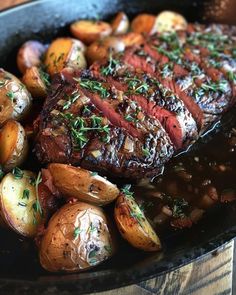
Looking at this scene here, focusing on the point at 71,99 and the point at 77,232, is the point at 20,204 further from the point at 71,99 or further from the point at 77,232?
the point at 71,99

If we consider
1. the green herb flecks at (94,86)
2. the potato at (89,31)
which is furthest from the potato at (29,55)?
the green herb flecks at (94,86)

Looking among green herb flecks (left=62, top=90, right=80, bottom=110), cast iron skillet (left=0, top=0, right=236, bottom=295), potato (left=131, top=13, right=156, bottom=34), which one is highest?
green herb flecks (left=62, top=90, right=80, bottom=110)

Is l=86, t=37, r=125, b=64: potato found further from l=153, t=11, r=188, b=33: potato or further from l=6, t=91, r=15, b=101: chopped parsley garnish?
l=6, t=91, r=15, b=101: chopped parsley garnish

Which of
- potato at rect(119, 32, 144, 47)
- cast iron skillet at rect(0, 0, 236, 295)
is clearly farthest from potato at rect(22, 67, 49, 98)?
potato at rect(119, 32, 144, 47)

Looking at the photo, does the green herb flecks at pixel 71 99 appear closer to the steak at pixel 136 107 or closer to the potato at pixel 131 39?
the steak at pixel 136 107

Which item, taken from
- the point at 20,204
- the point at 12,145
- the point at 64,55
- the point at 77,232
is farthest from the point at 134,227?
the point at 64,55

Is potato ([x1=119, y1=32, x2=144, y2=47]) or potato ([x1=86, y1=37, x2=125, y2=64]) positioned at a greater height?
potato ([x1=86, y1=37, x2=125, y2=64])
